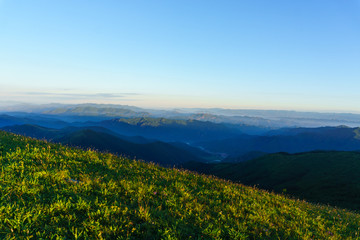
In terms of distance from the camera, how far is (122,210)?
611 cm

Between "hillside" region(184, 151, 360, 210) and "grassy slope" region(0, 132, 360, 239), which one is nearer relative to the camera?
"grassy slope" region(0, 132, 360, 239)

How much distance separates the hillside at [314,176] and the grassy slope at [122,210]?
160 feet

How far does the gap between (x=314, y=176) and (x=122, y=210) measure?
106752 millimetres

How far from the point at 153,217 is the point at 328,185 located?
3356 inches

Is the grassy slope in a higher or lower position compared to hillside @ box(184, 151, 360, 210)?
higher

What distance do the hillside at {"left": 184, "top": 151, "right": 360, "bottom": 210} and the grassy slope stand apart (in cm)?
4867

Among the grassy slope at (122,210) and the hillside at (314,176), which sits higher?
the grassy slope at (122,210)

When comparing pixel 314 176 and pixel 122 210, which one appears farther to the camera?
pixel 314 176

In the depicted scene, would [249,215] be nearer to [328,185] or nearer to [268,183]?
[328,185]

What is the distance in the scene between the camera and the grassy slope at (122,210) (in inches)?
203

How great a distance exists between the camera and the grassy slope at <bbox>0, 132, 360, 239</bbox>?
517 centimetres

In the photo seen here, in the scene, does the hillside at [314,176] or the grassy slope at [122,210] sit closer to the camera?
the grassy slope at [122,210]

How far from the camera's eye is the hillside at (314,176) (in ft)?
185

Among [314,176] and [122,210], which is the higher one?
[122,210]
